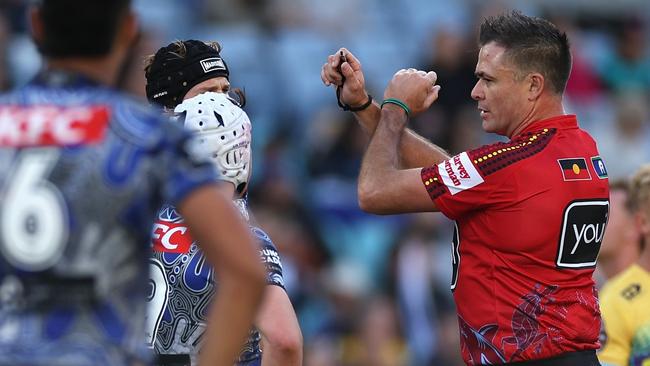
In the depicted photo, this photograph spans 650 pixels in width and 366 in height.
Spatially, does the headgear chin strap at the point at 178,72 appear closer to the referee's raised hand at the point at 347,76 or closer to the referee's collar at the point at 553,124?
the referee's raised hand at the point at 347,76

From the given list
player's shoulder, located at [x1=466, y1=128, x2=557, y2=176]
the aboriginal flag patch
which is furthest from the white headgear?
the aboriginal flag patch

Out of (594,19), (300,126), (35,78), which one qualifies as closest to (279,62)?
(300,126)

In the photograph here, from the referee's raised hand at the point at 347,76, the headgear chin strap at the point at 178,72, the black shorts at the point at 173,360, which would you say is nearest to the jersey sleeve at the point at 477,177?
the referee's raised hand at the point at 347,76

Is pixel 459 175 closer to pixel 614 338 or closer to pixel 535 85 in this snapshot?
pixel 535 85

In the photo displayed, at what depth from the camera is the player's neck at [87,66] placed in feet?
10.9

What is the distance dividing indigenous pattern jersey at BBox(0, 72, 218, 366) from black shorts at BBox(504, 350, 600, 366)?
2314 mm

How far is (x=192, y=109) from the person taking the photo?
504 centimetres

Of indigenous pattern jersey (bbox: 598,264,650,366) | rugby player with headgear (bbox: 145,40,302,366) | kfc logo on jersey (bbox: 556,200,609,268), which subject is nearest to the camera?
rugby player with headgear (bbox: 145,40,302,366)

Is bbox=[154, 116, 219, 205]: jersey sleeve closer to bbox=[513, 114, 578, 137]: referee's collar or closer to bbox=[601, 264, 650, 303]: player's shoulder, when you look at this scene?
bbox=[513, 114, 578, 137]: referee's collar

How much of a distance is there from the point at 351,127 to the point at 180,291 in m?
7.79

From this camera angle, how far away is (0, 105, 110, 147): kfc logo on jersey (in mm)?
Answer: 3221

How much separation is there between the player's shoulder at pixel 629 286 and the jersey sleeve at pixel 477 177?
6.07ft

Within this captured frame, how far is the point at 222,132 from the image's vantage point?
4977 mm

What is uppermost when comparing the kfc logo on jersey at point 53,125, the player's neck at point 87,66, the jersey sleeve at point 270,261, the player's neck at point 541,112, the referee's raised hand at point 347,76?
the player's neck at point 87,66
